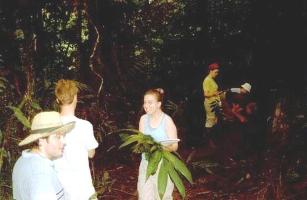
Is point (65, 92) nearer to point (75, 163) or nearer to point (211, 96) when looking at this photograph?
point (75, 163)

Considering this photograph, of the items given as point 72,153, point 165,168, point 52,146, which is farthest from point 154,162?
point 72,153

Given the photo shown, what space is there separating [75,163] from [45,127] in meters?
1.15

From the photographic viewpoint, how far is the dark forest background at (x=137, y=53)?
7.82 m

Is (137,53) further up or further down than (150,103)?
further up

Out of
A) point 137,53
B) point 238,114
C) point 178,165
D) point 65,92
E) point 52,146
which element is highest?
point 137,53

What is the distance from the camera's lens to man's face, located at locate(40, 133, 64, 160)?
10.4 ft

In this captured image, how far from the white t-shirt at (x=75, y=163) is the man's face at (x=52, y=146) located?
3.78 feet

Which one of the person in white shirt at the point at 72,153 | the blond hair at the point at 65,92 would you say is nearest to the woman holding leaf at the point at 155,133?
the person in white shirt at the point at 72,153

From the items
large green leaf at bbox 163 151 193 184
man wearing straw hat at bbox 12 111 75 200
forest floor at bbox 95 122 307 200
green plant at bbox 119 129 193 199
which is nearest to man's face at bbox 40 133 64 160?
man wearing straw hat at bbox 12 111 75 200

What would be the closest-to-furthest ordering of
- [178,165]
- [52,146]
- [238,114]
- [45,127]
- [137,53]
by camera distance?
1. [52,146]
2. [45,127]
3. [178,165]
4. [238,114]
5. [137,53]

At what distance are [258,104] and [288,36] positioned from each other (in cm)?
124

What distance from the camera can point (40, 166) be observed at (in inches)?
118

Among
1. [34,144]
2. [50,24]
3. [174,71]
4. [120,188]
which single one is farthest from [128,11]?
[34,144]

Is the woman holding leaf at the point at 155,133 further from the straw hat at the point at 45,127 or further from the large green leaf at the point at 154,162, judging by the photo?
the straw hat at the point at 45,127
